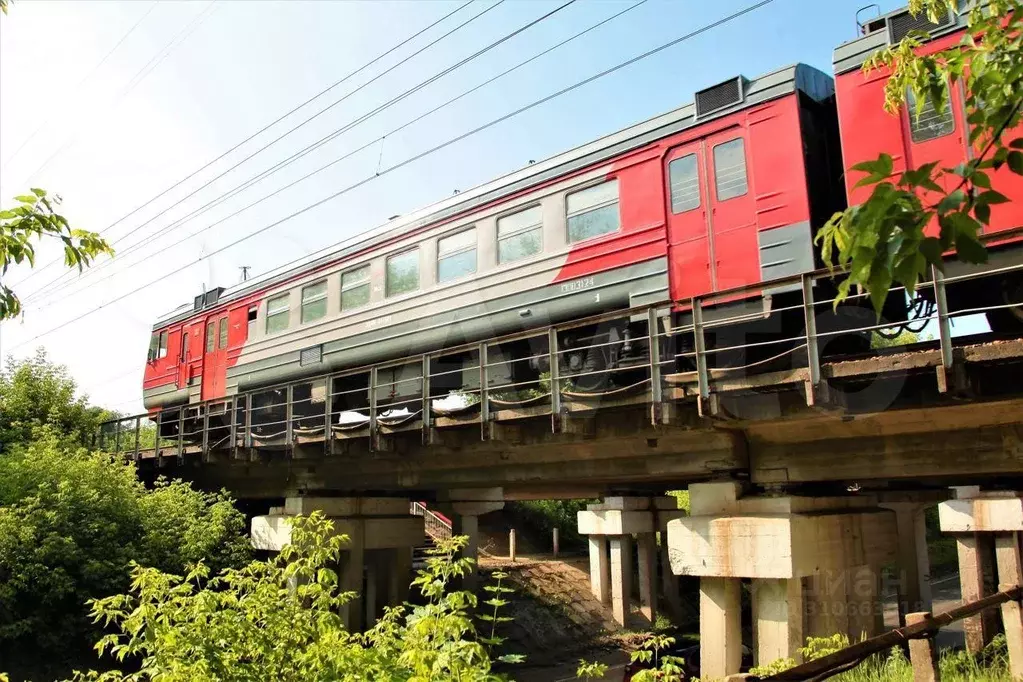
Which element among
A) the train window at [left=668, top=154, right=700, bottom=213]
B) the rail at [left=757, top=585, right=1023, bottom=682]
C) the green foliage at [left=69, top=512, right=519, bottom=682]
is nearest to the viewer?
the rail at [left=757, top=585, right=1023, bottom=682]

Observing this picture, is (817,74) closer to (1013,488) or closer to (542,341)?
(542,341)

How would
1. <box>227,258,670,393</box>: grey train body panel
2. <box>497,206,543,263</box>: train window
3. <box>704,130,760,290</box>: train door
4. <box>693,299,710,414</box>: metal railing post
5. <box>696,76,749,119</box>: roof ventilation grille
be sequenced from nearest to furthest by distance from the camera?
<box>693,299,710,414</box>: metal railing post
<box>704,130,760,290</box>: train door
<box>696,76,749,119</box>: roof ventilation grille
<box>227,258,670,393</box>: grey train body panel
<box>497,206,543,263</box>: train window

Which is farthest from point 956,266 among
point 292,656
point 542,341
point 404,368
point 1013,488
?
point 404,368

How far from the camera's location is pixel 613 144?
35.7 ft

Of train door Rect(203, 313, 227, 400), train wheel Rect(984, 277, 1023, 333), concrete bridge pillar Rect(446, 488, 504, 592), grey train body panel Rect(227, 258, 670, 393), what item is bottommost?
concrete bridge pillar Rect(446, 488, 504, 592)

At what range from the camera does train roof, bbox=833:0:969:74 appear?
27.8 ft

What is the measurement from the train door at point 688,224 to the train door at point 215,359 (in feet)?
40.7

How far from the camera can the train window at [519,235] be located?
1160 centimetres

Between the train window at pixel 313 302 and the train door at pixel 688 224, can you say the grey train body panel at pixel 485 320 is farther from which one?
the train window at pixel 313 302

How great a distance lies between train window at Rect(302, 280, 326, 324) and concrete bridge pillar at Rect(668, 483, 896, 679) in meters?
9.01

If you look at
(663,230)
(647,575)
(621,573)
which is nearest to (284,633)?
(663,230)

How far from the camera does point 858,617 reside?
881 centimetres

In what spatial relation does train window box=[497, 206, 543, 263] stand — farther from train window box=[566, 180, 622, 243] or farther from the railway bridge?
the railway bridge

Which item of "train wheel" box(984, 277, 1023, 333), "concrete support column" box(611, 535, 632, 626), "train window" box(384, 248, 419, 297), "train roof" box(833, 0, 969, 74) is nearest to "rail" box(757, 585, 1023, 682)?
"train wheel" box(984, 277, 1023, 333)
